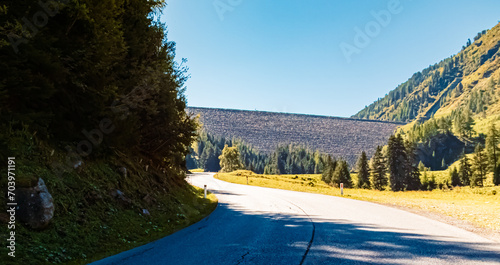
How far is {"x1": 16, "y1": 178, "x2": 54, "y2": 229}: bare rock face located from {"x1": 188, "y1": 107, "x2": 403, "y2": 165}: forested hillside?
531 feet

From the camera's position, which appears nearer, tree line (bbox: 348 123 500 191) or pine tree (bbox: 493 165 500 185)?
tree line (bbox: 348 123 500 191)

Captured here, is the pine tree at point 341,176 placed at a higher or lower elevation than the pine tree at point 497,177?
lower

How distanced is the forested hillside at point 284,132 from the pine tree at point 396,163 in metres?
101

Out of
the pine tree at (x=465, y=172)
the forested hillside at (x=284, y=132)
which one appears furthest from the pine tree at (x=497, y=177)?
the forested hillside at (x=284, y=132)

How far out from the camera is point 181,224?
1098 cm

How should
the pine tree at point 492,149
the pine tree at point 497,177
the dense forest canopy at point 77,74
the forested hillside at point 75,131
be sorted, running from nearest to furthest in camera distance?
the forested hillside at point 75,131, the dense forest canopy at point 77,74, the pine tree at point 497,177, the pine tree at point 492,149

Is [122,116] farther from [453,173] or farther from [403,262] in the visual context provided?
[453,173]

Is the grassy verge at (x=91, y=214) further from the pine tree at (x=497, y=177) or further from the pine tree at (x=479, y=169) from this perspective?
the pine tree at (x=497, y=177)

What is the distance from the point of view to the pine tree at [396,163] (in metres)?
68.9

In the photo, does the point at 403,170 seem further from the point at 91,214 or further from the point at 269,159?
the point at 269,159

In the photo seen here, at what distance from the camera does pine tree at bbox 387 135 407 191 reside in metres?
68.9

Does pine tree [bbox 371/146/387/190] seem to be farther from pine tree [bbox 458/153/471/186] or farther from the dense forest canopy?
the dense forest canopy

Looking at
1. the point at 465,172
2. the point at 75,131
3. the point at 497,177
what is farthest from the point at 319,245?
the point at 465,172

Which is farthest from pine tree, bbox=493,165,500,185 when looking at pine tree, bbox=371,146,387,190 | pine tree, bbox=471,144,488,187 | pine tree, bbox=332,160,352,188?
pine tree, bbox=332,160,352,188
